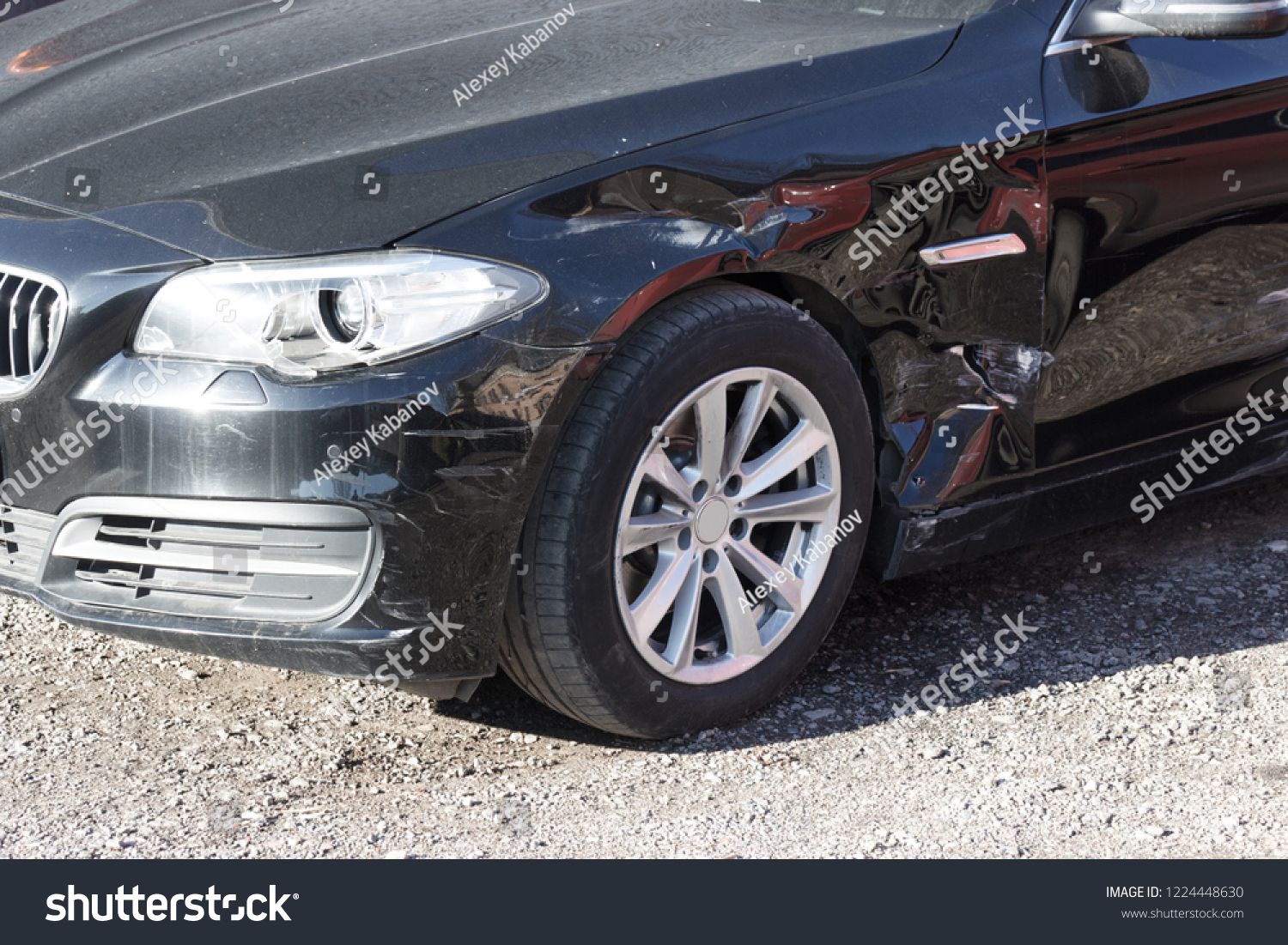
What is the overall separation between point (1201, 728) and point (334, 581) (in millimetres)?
1790

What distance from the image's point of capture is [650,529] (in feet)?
8.50

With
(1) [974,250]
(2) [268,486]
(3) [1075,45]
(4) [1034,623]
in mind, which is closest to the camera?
(2) [268,486]

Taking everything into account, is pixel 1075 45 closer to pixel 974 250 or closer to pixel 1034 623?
pixel 974 250

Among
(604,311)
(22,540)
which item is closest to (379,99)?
(604,311)

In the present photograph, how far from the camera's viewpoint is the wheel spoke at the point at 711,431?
2598 millimetres

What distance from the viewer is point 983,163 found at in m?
2.77

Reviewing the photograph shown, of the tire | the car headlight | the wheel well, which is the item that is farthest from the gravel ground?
the car headlight

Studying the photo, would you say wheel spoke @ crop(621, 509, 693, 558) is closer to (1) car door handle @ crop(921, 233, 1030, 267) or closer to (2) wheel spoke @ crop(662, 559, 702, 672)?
(2) wheel spoke @ crop(662, 559, 702, 672)

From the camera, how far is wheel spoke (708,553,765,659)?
2734 mm

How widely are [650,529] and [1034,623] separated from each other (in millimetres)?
1271

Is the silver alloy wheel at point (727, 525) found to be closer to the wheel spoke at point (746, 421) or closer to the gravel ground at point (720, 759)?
the wheel spoke at point (746, 421)

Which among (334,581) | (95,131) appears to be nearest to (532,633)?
(334,581)

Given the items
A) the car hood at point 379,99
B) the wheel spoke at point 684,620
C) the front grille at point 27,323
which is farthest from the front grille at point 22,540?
the wheel spoke at point 684,620
